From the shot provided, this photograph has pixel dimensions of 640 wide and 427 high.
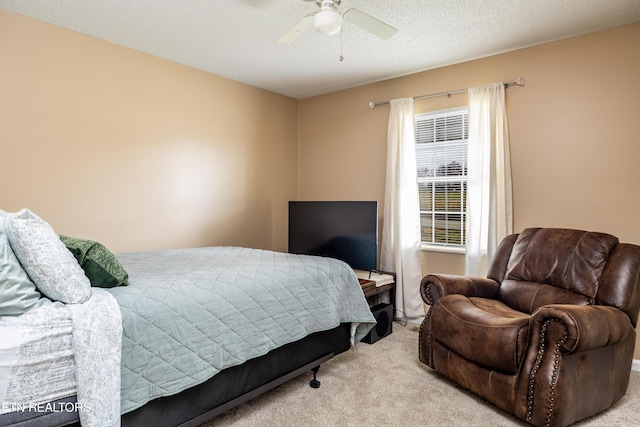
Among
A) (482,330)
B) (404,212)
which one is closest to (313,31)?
(404,212)

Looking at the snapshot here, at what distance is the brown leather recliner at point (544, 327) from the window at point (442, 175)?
794 mm

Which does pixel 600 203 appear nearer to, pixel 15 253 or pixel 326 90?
pixel 326 90

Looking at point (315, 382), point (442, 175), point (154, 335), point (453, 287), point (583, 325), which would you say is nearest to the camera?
point (154, 335)

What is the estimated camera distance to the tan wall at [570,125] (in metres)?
2.81

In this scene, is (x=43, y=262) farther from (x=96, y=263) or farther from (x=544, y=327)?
(x=544, y=327)

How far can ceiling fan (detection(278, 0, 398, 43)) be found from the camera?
6.42 feet

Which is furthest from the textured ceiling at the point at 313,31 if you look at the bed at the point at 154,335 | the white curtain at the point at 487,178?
the bed at the point at 154,335

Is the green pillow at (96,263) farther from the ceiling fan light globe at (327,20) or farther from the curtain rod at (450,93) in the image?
the curtain rod at (450,93)

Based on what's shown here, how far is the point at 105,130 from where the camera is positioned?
3125 millimetres

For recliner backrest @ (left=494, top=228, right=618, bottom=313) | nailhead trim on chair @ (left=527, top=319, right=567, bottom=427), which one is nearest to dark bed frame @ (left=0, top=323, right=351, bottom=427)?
nailhead trim on chair @ (left=527, top=319, right=567, bottom=427)

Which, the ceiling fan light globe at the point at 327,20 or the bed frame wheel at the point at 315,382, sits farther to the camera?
the bed frame wheel at the point at 315,382

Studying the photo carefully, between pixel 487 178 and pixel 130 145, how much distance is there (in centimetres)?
307

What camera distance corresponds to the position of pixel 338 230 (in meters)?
3.63

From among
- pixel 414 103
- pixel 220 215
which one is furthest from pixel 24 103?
pixel 414 103
